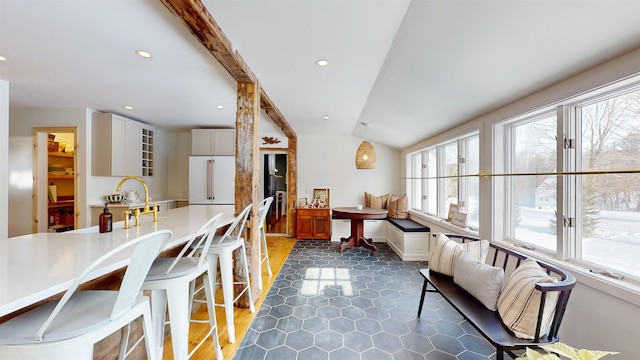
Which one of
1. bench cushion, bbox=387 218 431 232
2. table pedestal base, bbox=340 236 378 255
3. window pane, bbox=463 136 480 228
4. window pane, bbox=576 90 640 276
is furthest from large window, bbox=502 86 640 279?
table pedestal base, bbox=340 236 378 255

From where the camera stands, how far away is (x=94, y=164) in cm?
404

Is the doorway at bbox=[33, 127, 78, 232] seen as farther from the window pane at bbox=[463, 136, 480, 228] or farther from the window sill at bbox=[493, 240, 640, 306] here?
the window sill at bbox=[493, 240, 640, 306]

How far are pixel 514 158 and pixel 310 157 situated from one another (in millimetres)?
3952

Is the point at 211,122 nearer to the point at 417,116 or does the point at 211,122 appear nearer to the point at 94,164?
the point at 94,164

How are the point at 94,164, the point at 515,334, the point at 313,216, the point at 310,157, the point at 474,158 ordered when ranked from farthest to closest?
1. the point at 310,157
2. the point at 313,216
3. the point at 94,164
4. the point at 474,158
5. the point at 515,334

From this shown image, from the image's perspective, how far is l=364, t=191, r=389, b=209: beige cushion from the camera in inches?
213

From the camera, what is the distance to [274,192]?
7.45 metres

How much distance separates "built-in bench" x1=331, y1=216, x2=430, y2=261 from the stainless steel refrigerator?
2337 millimetres

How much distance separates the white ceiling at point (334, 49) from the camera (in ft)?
4.70

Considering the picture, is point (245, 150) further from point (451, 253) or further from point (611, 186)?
point (611, 186)

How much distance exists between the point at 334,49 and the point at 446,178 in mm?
2832

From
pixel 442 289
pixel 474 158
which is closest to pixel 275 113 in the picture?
pixel 474 158

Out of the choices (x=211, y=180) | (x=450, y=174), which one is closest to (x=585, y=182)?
(x=450, y=174)

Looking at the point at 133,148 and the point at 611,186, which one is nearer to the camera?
the point at 611,186
